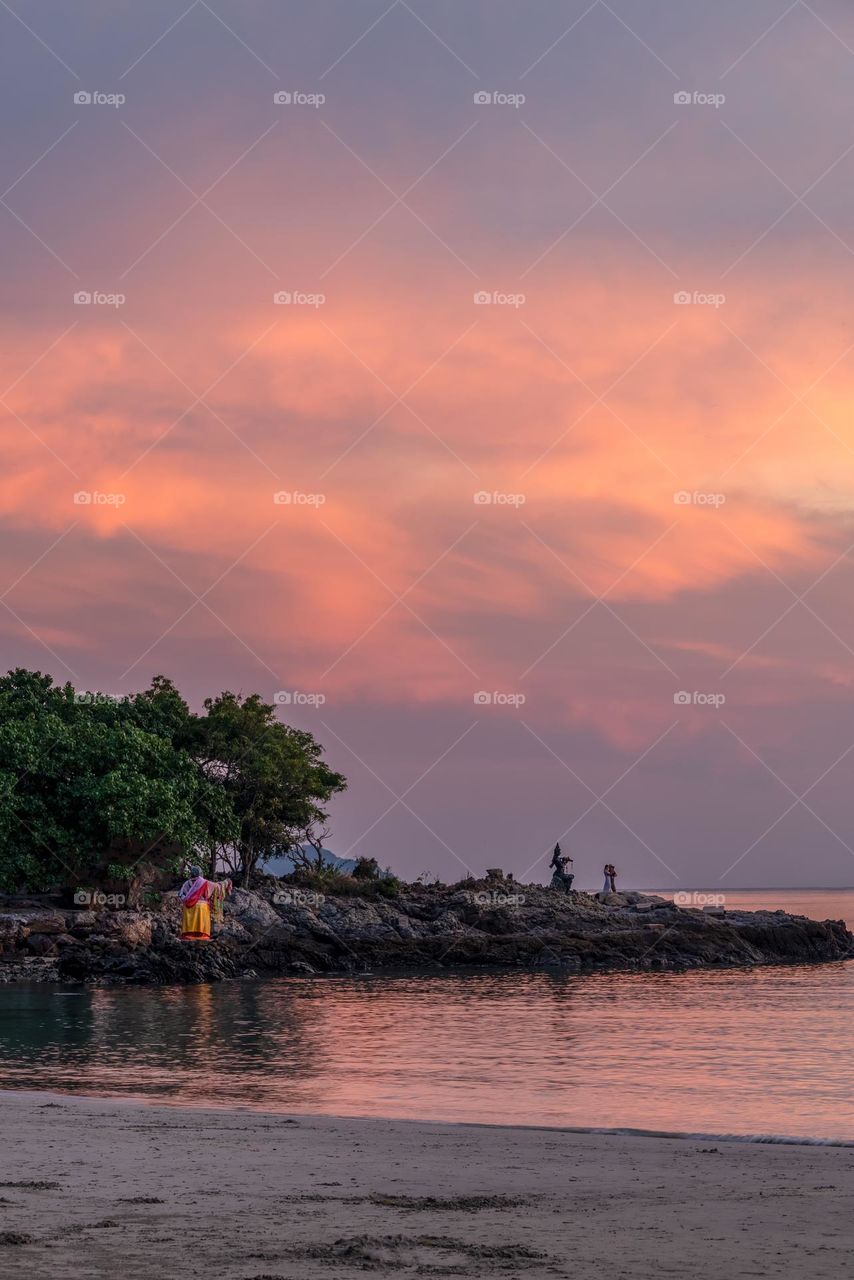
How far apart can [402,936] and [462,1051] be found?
122 feet

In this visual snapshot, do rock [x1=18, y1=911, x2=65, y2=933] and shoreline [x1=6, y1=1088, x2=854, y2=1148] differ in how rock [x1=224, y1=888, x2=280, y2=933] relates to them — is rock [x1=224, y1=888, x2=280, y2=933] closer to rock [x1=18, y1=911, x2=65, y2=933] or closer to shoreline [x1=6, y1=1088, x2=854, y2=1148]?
rock [x1=18, y1=911, x2=65, y2=933]

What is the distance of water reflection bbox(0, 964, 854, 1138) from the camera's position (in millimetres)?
21750

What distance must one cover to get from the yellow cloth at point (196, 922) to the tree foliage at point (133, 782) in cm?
2179

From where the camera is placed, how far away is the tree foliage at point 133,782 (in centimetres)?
5772

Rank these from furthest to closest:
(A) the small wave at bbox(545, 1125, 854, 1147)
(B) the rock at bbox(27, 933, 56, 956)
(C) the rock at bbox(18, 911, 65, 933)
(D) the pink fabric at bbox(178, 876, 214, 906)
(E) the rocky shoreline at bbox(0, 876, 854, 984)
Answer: (C) the rock at bbox(18, 911, 65, 933) < (B) the rock at bbox(27, 933, 56, 956) < (E) the rocky shoreline at bbox(0, 876, 854, 984) < (D) the pink fabric at bbox(178, 876, 214, 906) < (A) the small wave at bbox(545, 1125, 854, 1147)

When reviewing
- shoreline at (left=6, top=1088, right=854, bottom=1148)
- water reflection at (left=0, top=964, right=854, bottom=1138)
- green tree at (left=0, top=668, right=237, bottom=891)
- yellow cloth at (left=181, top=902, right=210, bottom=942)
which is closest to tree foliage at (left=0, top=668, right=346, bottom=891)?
green tree at (left=0, top=668, right=237, bottom=891)

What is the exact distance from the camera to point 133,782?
58188 mm

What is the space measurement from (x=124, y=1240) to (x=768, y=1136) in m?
11.1

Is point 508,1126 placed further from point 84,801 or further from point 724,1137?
point 84,801

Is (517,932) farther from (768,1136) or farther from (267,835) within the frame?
(768,1136)

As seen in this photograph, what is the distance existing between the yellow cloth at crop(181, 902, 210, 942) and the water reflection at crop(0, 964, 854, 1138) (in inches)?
94.3

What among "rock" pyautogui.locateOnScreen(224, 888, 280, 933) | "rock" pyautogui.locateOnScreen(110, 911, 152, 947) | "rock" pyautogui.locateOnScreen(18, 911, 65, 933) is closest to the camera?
"rock" pyautogui.locateOnScreen(110, 911, 152, 947)

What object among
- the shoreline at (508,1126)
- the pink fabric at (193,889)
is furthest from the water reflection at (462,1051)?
the pink fabric at (193,889)

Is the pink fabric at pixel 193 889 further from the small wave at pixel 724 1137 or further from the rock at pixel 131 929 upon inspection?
the rock at pixel 131 929
